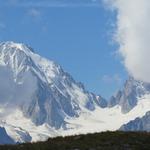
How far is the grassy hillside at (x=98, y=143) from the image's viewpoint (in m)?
36.4

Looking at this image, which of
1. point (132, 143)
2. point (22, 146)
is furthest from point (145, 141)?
point (22, 146)

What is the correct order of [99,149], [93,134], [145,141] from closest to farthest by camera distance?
1. [99,149]
2. [145,141]
3. [93,134]

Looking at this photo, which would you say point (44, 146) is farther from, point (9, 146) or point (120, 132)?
point (120, 132)

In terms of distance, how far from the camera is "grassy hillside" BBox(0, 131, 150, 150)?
3638cm

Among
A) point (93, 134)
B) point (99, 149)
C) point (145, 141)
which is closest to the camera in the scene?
point (99, 149)

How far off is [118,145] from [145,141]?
203cm

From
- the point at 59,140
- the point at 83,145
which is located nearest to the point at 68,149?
the point at 83,145

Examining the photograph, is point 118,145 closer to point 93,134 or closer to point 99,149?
point 99,149

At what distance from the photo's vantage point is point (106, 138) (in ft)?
127

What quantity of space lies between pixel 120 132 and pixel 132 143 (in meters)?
3.91

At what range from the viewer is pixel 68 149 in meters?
36.0

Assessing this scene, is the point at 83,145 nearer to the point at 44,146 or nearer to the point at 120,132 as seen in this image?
the point at 44,146

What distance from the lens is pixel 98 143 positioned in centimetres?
3725

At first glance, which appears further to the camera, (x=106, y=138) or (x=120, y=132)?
(x=120, y=132)
